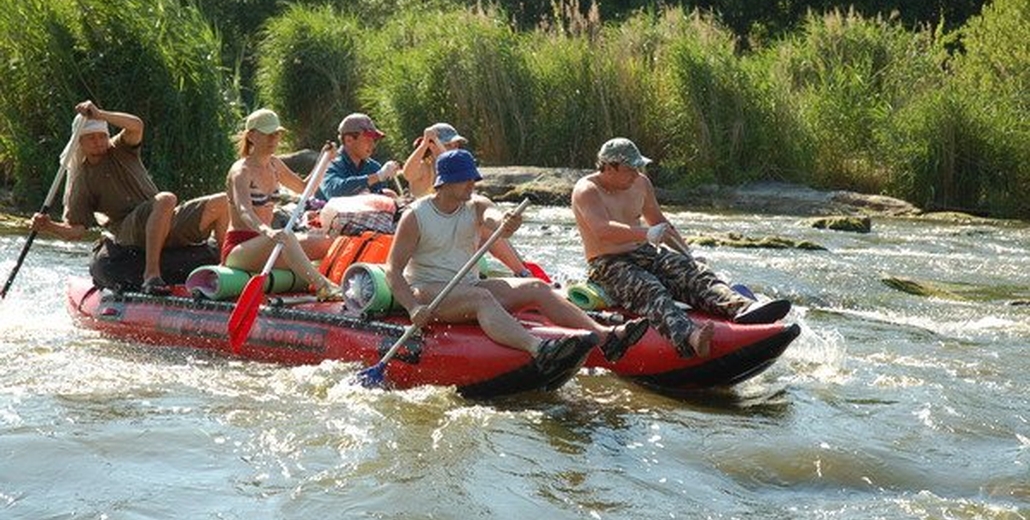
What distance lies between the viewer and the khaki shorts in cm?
1014

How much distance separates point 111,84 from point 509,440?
1009 cm

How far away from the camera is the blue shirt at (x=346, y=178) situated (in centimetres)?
1053

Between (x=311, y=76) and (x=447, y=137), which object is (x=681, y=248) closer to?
(x=447, y=137)

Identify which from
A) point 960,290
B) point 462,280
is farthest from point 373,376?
point 960,290

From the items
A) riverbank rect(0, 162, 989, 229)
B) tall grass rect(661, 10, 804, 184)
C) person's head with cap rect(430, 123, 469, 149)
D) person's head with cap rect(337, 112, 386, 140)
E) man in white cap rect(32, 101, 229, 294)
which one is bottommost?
riverbank rect(0, 162, 989, 229)

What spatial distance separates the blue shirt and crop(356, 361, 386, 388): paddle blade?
2.42 m

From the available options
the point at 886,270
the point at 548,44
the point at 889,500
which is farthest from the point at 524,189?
the point at 889,500

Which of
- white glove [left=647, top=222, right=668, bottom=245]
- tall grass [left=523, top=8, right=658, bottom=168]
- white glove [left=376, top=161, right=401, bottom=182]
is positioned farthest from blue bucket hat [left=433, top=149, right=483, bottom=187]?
tall grass [left=523, top=8, right=658, bottom=168]

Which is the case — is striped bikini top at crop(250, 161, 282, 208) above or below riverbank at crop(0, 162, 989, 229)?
above

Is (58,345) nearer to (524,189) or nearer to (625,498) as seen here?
(625,498)

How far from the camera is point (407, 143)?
75.7 feet

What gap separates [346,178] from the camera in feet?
35.2

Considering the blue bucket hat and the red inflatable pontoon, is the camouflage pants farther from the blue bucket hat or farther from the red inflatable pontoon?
the blue bucket hat

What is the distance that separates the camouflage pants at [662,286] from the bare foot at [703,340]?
128 millimetres
